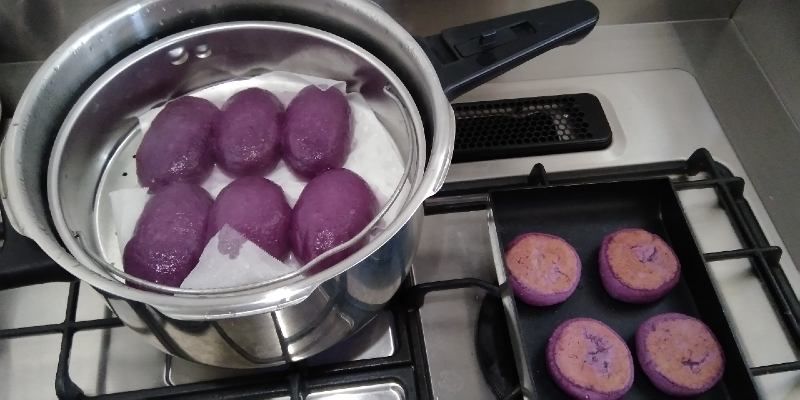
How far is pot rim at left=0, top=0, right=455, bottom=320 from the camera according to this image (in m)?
0.43

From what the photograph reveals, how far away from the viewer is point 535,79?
846 mm

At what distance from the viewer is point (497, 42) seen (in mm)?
582

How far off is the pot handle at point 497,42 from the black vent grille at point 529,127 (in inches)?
7.0

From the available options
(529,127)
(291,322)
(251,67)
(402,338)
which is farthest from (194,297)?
(529,127)

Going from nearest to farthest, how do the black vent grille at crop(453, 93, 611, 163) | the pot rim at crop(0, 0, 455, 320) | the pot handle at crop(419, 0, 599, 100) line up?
the pot rim at crop(0, 0, 455, 320) < the pot handle at crop(419, 0, 599, 100) < the black vent grille at crop(453, 93, 611, 163)

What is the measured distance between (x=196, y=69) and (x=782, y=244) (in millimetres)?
695

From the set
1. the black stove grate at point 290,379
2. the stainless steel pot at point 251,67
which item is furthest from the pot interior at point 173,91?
the black stove grate at point 290,379

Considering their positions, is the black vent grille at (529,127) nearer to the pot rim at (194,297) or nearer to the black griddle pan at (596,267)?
the black griddle pan at (596,267)

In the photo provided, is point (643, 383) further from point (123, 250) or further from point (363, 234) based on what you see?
point (123, 250)

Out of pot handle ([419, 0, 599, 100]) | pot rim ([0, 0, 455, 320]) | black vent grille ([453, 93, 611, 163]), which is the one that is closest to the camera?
pot rim ([0, 0, 455, 320])

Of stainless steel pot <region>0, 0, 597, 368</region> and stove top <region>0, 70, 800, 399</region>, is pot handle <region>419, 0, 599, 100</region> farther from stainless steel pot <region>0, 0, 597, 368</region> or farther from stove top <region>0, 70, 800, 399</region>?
stove top <region>0, 70, 800, 399</region>

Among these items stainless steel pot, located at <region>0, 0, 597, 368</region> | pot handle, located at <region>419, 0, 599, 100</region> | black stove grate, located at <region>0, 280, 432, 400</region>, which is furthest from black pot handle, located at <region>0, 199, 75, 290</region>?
pot handle, located at <region>419, 0, 599, 100</region>

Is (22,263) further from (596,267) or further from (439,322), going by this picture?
(596,267)

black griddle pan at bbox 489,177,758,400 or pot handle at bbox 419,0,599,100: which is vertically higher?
pot handle at bbox 419,0,599,100
